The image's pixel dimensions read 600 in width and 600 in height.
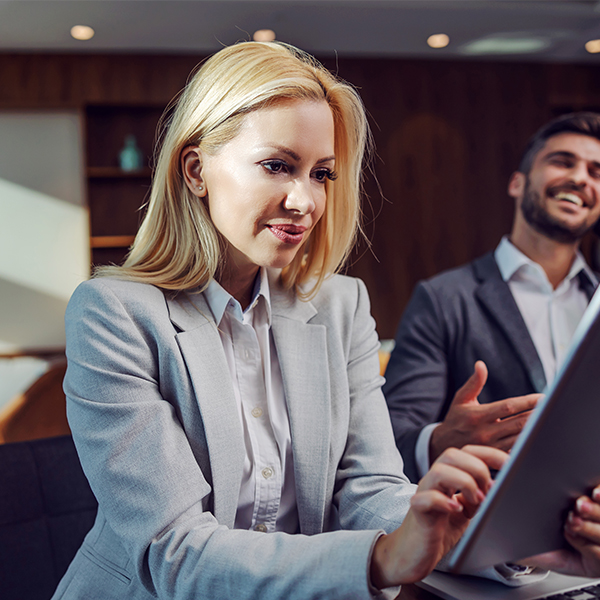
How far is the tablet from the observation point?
0.51 meters

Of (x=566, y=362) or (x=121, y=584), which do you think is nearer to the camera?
(x=566, y=362)

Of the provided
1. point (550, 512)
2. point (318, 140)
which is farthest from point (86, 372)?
point (550, 512)

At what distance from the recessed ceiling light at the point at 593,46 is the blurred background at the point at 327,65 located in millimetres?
19

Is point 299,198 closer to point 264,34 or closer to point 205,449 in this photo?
point 205,449

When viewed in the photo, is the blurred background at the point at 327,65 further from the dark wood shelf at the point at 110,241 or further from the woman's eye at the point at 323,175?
the woman's eye at the point at 323,175

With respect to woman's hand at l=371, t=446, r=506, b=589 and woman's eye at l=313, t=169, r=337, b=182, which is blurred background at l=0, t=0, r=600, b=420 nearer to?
woman's eye at l=313, t=169, r=337, b=182

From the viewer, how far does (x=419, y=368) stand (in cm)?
181

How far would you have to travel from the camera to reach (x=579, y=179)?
1953 mm

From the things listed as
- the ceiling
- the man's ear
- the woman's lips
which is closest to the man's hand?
the woman's lips

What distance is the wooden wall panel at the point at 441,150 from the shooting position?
203 inches

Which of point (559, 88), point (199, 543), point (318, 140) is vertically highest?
point (559, 88)

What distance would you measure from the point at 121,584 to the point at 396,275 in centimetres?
447

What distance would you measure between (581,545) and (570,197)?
5.01 ft

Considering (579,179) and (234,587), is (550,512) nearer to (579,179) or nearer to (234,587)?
(234,587)
